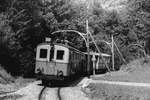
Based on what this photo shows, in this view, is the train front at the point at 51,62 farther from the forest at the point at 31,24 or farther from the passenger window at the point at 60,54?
the forest at the point at 31,24

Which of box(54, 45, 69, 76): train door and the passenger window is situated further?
the passenger window

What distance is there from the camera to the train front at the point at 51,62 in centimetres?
2194

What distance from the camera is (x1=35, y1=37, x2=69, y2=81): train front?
72.0 ft

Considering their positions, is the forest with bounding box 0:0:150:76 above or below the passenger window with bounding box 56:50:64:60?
above

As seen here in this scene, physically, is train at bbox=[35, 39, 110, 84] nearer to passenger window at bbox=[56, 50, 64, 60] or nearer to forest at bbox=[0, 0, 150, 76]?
passenger window at bbox=[56, 50, 64, 60]

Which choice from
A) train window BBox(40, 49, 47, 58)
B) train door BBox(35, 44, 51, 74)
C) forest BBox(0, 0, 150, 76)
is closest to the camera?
train door BBox(35, 44, 51, 74)

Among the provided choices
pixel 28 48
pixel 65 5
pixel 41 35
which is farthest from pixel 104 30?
pixel 28 48

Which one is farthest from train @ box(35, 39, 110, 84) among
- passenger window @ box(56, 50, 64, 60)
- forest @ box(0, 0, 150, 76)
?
forest @ box(0, 0, 150, 76)

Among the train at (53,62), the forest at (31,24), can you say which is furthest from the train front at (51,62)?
the forest at (31,24)

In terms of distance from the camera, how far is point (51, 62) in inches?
877

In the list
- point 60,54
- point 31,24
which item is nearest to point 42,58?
point 60,54

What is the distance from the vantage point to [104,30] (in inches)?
2707

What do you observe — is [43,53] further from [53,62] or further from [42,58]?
[53,62]

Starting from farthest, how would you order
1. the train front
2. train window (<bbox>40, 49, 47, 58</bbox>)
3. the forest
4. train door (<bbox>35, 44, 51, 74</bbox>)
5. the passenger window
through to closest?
the forest < train window (<bbox>40, 49, 47, 58</bbox>) < the passenger window < train door (<bbox>35, 44, 51, 74</bbox>) < the train front
